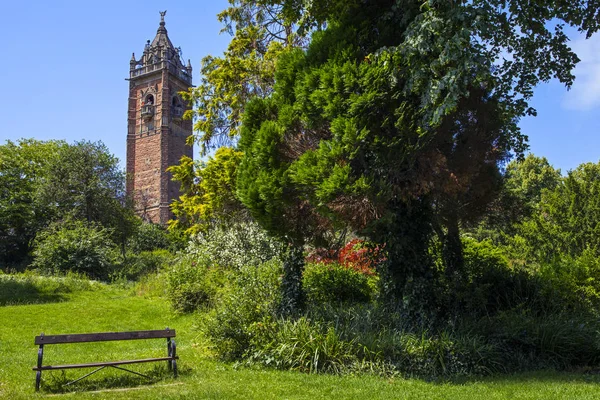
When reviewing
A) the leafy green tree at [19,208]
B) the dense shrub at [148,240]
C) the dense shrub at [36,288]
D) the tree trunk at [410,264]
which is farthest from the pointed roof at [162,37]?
the tree trunk at [410,264]

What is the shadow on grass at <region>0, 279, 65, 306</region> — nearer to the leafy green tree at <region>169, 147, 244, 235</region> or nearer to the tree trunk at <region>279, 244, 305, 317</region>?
the leafy green tree at <region>169, 147, 244, 235</region>

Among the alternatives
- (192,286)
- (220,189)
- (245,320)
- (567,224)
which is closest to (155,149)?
(220,189)

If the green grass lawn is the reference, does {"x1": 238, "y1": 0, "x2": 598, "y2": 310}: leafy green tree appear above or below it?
above

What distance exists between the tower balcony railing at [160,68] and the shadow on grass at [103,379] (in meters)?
47.5

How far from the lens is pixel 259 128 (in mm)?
8719

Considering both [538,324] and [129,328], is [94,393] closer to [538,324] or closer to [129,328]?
[129,328]

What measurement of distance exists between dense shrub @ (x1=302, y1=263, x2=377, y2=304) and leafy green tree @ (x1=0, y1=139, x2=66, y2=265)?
2131 cm

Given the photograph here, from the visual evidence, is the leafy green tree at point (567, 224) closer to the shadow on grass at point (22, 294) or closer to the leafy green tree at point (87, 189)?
the shadow on grass at point (22, 294)

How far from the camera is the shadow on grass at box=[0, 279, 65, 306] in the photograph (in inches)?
543

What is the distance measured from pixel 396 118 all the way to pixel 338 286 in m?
4.77

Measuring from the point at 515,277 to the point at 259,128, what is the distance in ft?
20.6

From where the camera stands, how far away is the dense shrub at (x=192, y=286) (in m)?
12.3

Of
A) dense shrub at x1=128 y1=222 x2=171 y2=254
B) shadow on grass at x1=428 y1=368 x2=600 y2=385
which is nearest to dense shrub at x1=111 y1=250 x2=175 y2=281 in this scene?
dense shrub at x1=128 y1=222 x2=171 y2=254

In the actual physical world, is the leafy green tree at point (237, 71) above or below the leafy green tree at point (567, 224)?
above
